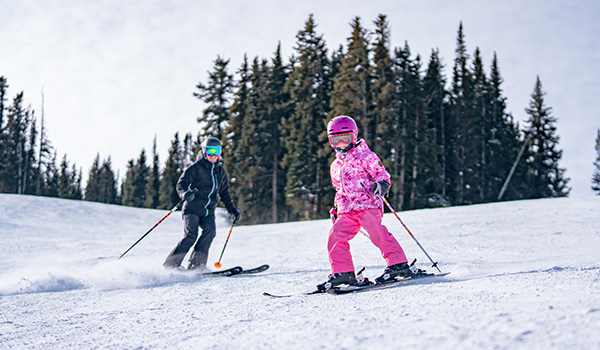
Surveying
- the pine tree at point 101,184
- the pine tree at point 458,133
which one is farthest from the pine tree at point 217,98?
the pine tree at point 101,184

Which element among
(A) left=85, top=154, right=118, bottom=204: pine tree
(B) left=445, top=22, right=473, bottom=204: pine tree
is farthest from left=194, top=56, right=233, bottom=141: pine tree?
(A) left=85, top=154, right=118, bottom=204: pine tree

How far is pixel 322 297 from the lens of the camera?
3338 mm

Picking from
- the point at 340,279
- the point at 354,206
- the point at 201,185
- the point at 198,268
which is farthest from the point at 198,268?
the point at 354,206

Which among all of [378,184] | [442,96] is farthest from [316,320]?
[442,96]

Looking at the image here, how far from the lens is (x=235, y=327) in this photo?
2.45 m

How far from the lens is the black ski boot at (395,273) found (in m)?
3.70

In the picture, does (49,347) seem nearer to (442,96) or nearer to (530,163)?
(442,96)

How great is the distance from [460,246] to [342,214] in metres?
3.43

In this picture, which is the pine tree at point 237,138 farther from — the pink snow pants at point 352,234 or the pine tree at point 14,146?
the pink snow pants at point 352,234

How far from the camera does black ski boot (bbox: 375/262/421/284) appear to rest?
12.1 feet

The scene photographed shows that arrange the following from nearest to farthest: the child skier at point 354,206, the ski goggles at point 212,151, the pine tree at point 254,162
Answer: the child skier at point 354,206
the ski goggles at point 212,151
the pine tree at point 254,162

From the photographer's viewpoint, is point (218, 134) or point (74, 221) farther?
point (218, 134)

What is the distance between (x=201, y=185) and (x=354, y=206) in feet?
9.62

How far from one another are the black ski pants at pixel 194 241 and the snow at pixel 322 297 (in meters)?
0.28
